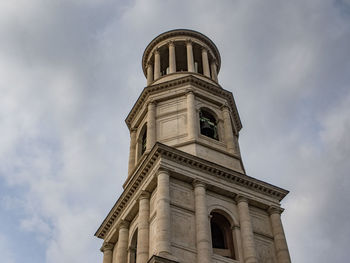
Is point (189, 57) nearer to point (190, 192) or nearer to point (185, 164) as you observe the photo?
point (185, 164)

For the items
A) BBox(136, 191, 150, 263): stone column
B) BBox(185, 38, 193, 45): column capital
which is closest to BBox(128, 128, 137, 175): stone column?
BBox(136, 191, 150, 263): stone column

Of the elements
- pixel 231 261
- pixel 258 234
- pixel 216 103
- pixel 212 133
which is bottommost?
pixel 231 261

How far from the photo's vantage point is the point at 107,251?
33.2 meters

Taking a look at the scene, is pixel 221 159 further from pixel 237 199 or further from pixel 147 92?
pixel 147 92

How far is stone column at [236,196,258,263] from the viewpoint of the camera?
28.0 meters

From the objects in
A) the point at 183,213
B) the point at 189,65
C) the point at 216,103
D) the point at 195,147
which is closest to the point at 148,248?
the point at 183,213

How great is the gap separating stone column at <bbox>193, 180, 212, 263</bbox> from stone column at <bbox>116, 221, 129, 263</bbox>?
196 inches

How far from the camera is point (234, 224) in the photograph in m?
29.8

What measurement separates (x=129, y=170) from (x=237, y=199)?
28.7ft

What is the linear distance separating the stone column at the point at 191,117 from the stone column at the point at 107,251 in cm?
803

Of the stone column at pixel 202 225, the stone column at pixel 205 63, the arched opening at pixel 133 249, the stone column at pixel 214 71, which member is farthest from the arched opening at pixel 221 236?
the stone column at pixel 214 71

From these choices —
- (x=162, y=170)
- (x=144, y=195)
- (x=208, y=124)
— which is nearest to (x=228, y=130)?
(x=208, y=124)

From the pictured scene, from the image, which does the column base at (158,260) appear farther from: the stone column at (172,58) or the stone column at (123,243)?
the stone column at (172,58)

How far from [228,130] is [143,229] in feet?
34.4
